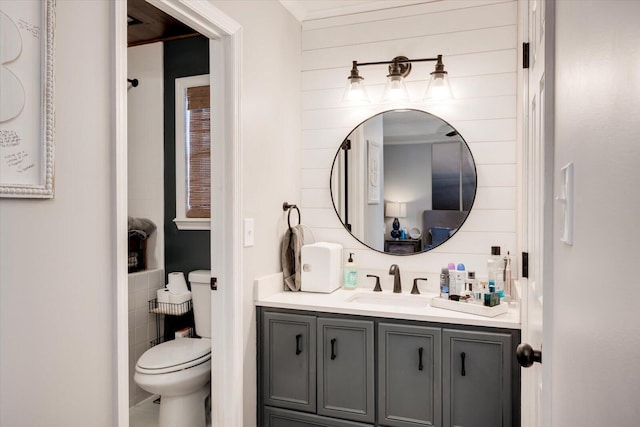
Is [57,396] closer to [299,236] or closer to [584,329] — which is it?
[584,329]

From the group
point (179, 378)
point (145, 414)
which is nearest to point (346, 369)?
point (179, 378)

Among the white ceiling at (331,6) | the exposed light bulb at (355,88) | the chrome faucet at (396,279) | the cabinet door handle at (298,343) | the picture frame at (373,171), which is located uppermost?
the white ceiling at (331,6)

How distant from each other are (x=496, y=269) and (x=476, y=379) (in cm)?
64

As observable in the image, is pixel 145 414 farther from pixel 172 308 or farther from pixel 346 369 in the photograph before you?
pixel 346 369

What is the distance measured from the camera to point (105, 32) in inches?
54.6

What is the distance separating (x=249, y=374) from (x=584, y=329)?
6.85 ft

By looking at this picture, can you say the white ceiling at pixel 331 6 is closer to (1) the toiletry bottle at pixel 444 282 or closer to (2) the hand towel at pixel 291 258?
(2) the hand towel at pixel 291 258

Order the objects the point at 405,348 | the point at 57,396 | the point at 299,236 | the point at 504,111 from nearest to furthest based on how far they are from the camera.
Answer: the point at 57,396 → the point at 405,348 → the point at 504,111 → the point at 299,236

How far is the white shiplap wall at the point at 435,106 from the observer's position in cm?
253

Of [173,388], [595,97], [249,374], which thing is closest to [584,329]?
[595,97]

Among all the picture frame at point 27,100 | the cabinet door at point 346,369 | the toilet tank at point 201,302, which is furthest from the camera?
the toilet tank at point 201,302

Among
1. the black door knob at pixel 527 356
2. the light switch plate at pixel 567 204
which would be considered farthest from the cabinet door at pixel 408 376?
the light switch plate at pixel 567 204

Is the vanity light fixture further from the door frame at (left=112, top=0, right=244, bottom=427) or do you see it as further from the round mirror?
the door frame at (left=112, top=0, right=244, bottom=427)

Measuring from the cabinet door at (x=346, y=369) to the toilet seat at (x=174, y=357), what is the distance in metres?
0.67
